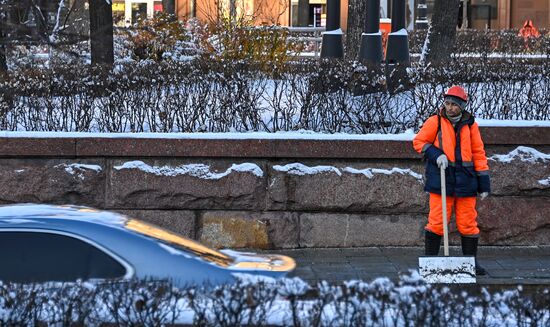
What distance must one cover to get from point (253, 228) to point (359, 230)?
3.65 feet

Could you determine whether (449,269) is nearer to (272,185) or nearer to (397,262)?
(397,262)

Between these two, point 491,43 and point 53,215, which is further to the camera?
point 491,43

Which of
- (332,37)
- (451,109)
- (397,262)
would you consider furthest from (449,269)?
(332,37)

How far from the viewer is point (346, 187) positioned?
1085 cm

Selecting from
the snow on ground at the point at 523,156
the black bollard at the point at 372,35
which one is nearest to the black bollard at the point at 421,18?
the black bollard at the point at 372,35

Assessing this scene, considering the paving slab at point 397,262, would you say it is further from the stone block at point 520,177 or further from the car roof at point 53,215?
the car roof at point 53,215

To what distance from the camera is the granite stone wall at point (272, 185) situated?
1077cm

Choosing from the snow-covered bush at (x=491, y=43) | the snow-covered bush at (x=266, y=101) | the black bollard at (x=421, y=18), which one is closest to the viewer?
the snow-covered bush at (x=266, y=101)

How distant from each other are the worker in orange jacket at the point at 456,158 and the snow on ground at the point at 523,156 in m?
1.80

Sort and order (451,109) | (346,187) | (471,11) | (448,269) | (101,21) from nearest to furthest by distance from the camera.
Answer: (448,269) < (451,109) < (346,187) < (101,21) < (471,11)

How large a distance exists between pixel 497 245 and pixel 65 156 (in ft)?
15.1

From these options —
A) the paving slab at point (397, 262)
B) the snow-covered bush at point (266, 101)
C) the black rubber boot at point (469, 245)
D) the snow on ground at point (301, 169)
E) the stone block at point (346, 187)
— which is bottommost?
the paving slab at point (397, 262)

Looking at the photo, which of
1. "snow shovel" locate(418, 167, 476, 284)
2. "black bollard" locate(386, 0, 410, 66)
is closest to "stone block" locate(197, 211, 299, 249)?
"snow shovel" locate(418, 167, 476, 284)

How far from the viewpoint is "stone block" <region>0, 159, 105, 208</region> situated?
35.6 feet
